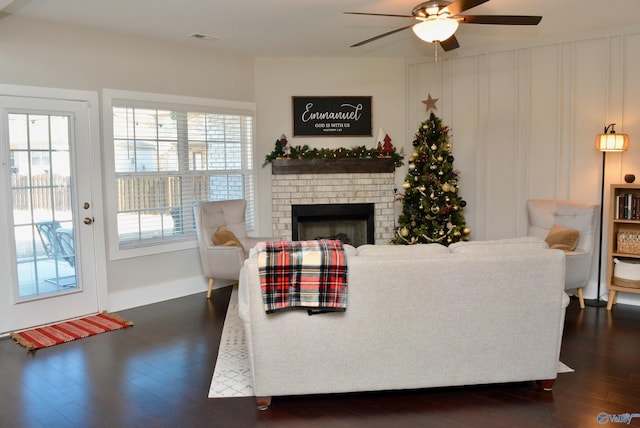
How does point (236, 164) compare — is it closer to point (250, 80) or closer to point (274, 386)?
point (250, 80)

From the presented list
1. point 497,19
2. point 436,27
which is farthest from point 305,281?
point 497,19

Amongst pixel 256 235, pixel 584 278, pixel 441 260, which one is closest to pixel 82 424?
pixel 441 260

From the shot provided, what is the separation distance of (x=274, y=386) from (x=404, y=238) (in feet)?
11.8

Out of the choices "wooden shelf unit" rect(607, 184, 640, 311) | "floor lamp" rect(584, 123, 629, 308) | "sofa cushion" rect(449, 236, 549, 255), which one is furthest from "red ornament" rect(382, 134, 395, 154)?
"sofa cushion" rect(449, 236, 549, 255)

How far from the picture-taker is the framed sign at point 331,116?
6.54 meters

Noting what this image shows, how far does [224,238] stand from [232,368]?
214 centimetres

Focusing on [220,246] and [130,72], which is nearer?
[130,72]

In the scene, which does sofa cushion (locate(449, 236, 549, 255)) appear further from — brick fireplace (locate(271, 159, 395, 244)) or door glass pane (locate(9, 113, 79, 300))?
door glass pane (locate(9, 113, 79, 300))

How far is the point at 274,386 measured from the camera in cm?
295

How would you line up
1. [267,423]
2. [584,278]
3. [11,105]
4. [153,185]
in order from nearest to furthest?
[267,423], [11,105], [584,278], [153,185]

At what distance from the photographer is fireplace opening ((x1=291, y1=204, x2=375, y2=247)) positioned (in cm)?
654

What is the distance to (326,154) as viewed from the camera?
Result: 6449 mm

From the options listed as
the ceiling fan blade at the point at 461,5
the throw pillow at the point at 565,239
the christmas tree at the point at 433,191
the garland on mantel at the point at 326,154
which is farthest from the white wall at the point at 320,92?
the ceiling fan blade at the point at 461,5

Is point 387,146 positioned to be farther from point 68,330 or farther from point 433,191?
point 68,330
